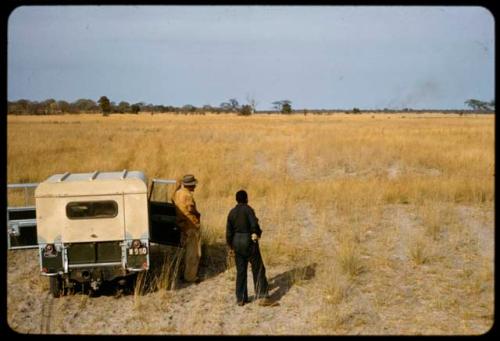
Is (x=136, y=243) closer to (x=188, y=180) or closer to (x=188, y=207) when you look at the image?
(x=188, y=207)

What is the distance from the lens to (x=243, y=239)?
715 centimetres

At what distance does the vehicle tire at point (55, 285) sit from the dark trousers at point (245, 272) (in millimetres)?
2531

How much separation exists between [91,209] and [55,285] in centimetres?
129

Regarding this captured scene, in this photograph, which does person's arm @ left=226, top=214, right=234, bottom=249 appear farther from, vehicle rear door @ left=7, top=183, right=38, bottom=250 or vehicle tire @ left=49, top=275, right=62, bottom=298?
vehicle rear door @ left=7, top=183, right=38, bottom=250

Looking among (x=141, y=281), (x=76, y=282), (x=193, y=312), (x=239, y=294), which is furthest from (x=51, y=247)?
(x=239, y=294)

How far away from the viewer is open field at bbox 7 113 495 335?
691 centimetres

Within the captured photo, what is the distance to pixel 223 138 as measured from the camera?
109ft

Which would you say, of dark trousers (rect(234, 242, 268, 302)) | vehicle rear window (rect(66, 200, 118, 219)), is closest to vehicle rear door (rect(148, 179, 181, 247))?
vehicle rear window (rect(66, 200, 118, 219))

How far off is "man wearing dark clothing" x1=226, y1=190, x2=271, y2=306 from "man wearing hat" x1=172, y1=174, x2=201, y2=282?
3.32 feet

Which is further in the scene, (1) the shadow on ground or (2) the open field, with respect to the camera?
(1) the shadow on ground

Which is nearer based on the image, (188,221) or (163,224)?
(188,221)

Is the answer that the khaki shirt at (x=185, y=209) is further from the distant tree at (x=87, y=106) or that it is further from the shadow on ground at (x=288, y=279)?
the distant tree at (x=87, y=106)

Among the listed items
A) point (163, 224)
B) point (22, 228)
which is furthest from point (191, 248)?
point (22, 228)
